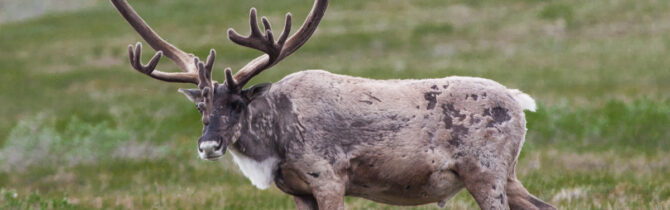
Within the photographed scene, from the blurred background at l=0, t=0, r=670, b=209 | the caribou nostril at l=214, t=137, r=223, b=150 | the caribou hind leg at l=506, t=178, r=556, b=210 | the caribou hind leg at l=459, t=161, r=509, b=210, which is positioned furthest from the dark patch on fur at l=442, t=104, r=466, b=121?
the blurred background at l=0, t=0, r=670, b=209

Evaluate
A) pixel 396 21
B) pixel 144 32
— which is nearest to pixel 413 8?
pixel 396 21

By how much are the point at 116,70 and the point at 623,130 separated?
18.3m

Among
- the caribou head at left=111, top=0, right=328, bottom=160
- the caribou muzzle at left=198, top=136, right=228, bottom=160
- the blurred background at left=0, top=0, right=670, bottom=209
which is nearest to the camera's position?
the caribou muzzle at left=198, top=136, right=228, bottom=160

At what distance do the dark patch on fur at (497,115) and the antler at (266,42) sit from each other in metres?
1.41

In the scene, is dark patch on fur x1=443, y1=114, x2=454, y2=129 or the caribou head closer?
the caribou head

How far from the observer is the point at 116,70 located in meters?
28.6

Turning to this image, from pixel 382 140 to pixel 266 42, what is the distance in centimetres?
105

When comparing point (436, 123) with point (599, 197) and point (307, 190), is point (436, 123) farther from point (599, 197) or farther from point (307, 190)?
point (599, 197)

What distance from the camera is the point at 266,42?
20.6 feet

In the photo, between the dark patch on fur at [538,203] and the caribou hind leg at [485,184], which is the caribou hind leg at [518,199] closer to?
the dark patch on fur at [538,203]

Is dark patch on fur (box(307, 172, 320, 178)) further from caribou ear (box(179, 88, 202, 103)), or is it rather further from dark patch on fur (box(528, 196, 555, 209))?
dark patch on fur (box(528, 196, 555, 209))

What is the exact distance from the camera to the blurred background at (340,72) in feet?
34.9

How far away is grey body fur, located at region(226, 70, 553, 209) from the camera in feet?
20.2

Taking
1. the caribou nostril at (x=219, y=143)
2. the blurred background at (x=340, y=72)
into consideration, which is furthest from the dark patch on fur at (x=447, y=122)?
the blurred background at (x=340, y=72)
